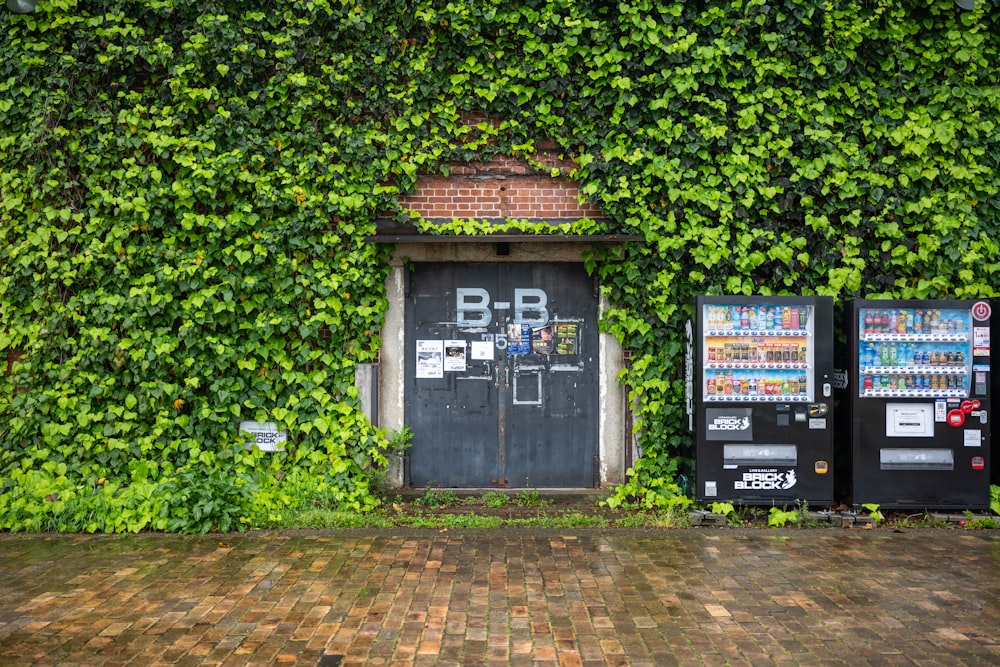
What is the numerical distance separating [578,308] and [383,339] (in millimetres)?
2044

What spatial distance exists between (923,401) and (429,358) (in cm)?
470

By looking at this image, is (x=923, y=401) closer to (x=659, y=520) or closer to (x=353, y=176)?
(x=659, y=520)

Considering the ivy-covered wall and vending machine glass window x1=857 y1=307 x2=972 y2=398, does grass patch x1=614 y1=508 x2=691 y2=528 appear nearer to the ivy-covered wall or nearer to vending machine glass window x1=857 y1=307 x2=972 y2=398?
the ivy-covered wall

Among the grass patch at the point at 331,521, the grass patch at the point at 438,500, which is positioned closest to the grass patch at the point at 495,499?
the grass patch at the point at 438,500

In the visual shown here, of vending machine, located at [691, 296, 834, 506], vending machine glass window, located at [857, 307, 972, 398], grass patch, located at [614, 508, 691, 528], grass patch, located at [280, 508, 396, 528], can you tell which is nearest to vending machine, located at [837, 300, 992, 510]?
vending machine glass window, located at [857, 307, 972, 398]

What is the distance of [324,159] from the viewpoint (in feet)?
25.6

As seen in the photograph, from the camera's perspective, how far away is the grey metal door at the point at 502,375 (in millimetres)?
8203

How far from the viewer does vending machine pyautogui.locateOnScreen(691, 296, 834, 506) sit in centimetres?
719

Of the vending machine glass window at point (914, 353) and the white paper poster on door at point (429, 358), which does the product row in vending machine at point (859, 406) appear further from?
the white paper poster on door at point (429, 358)

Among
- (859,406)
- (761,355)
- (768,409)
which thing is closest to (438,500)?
(768,409)

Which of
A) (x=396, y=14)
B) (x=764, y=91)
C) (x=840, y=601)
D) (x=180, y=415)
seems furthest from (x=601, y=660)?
(x=396, y=14)

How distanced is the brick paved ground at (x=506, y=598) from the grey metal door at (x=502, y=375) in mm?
1346

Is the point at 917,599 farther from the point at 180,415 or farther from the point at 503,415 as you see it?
the point at 180,415

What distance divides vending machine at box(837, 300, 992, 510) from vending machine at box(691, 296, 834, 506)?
1.17 ft
